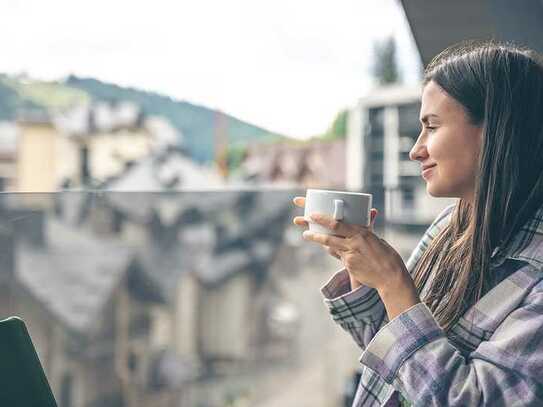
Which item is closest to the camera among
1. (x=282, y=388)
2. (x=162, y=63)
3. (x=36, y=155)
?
(x=282, y=388)

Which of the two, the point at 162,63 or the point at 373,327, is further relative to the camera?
the point at 162,63

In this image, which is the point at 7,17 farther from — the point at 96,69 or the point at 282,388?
the point at 282,388

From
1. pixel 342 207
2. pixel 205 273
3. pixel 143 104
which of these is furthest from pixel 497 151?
pixel 143 104

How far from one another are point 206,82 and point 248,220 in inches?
1158

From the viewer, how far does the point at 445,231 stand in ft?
2.57

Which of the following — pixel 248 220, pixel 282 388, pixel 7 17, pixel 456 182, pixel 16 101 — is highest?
pixel 7 17

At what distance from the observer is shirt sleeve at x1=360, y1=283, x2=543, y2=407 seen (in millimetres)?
560

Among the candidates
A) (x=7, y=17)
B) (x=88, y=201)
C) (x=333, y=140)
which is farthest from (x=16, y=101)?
(x=88, y=201)

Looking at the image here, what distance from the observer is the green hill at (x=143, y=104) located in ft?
74.1

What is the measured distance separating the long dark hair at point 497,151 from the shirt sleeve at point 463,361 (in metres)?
0.07

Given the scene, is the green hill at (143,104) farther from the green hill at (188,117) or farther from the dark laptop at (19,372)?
the dark laptop at (19,372)

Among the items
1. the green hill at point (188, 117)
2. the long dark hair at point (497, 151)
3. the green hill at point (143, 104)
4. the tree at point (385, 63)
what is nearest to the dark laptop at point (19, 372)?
the long dark hair at point (497, 151)

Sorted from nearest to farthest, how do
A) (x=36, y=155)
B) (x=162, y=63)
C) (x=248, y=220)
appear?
(x=248, y=220), (x=36, y=155), (x=162, y=63)

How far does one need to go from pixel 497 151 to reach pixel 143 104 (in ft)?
87.7
